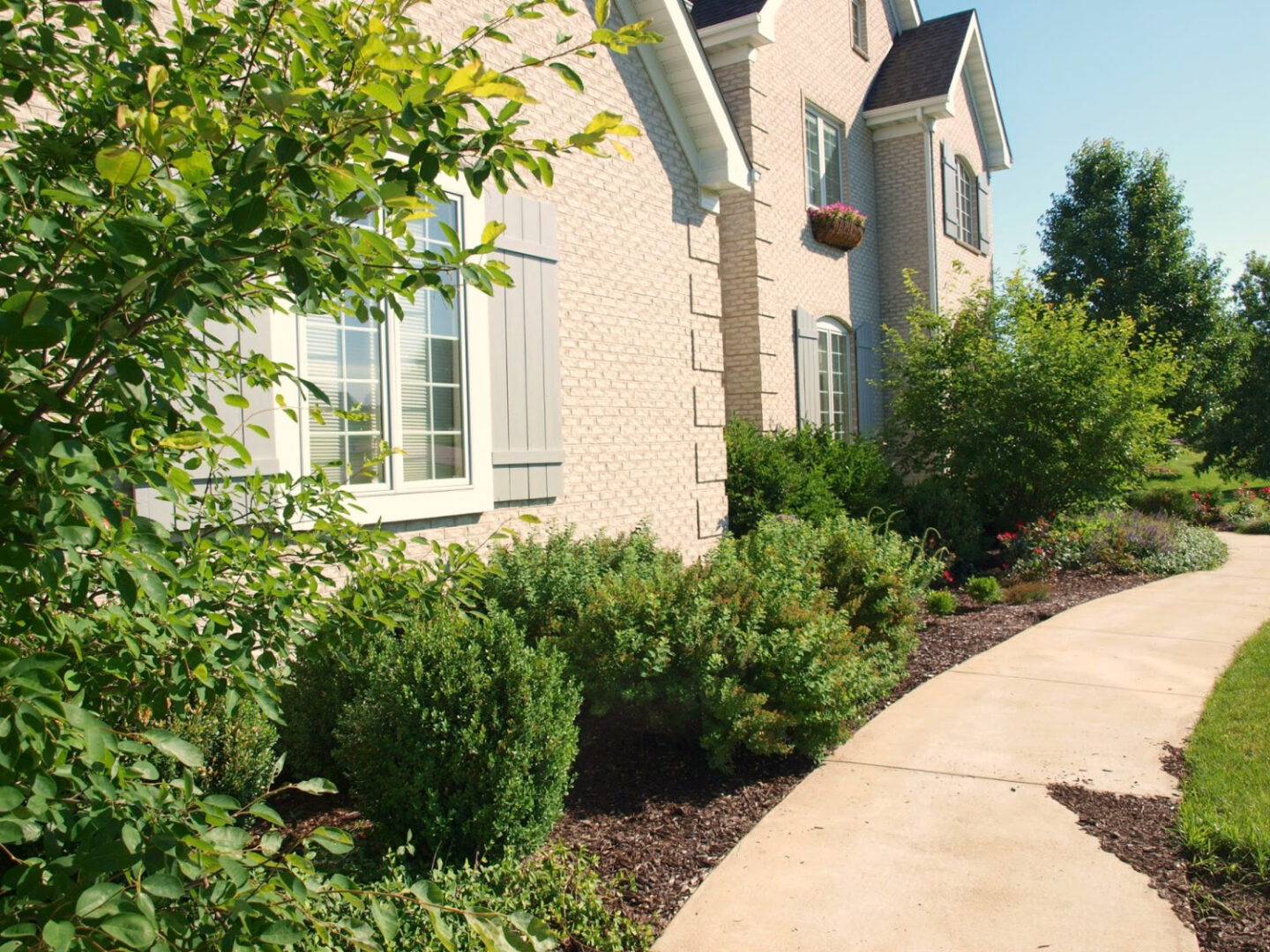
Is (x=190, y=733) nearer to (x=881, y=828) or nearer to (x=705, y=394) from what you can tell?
(x=881, y=828)

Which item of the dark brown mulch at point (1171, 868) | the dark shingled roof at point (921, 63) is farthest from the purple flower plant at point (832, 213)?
the dark brown mulch at point (1171, 868)

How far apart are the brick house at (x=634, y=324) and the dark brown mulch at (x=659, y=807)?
6.13ft

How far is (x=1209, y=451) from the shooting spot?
21.8 metres

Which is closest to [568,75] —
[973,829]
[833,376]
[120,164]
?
[120,164]

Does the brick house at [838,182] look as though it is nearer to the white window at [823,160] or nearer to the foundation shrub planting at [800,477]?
the white window at [823,160]

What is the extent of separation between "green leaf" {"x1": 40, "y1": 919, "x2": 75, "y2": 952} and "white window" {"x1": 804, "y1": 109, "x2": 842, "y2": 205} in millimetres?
13943

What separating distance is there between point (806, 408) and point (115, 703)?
11.8m

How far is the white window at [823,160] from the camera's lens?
14.5 meters

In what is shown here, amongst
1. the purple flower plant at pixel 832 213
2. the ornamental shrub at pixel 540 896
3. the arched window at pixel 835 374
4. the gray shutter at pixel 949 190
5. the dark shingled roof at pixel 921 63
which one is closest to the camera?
the ornamental shrub at pixel 540 896

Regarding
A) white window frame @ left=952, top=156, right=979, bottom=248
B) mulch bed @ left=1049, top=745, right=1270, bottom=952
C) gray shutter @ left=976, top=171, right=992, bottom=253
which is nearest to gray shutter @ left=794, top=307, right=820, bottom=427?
white window frame @ left=952, top=156, right=979, bottom=248

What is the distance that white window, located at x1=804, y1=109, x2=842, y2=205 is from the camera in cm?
1455

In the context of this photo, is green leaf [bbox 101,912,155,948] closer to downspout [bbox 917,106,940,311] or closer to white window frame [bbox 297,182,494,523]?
white window frame [bbox 297,182,494,523]

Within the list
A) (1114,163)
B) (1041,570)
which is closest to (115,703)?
(1041,570)

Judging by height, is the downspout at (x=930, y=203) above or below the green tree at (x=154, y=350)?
above
